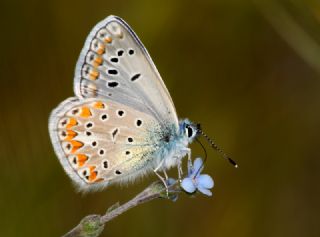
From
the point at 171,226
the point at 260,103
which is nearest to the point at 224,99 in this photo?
the point at 260,103

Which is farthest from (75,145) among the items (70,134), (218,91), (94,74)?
(218,91)

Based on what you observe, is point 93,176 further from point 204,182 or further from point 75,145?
point 204,182

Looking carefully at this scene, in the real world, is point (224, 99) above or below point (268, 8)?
below

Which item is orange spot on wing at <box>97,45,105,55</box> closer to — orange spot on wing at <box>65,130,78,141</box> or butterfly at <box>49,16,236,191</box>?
butterfly at <box>49,16,236,191</box>

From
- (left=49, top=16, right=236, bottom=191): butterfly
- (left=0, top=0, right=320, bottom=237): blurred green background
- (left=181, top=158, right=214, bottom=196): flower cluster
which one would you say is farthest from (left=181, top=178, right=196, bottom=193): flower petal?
(left=0, top=0, right=320, bottom=237): blurred green background

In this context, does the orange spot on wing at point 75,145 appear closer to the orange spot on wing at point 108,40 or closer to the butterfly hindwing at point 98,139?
the butterfly hindwing at point 98,139

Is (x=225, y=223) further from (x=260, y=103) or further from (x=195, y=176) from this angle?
(x=195, y=176)

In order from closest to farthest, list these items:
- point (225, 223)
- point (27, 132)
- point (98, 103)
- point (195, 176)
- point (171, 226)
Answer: point (195, 176) → point (98, 103) → point (27, 132) → point (171, 226) → point (225, 223)
